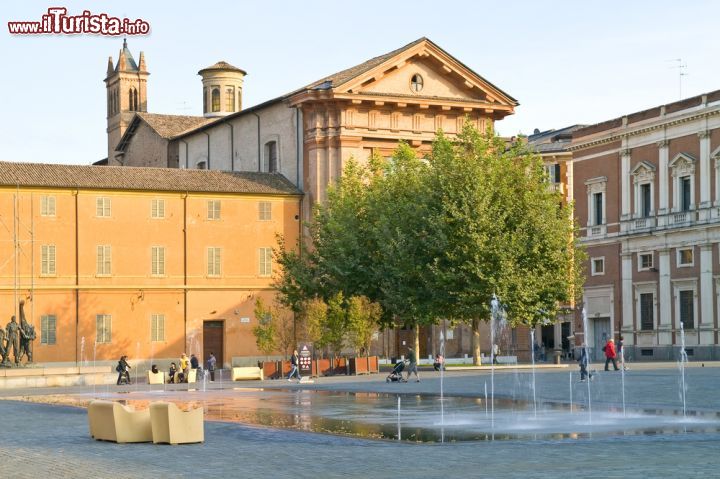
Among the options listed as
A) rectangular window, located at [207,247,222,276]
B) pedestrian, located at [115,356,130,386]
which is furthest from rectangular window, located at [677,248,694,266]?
pedestrian, located at [115,356,130,386]

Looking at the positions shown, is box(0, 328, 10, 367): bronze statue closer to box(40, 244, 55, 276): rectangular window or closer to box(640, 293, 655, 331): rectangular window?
box(40, 244, 55, 276): rectangular window

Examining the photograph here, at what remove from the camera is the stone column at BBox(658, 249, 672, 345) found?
63250mm

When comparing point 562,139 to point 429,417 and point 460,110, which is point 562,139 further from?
point 429,417

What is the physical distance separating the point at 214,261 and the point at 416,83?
14230mm

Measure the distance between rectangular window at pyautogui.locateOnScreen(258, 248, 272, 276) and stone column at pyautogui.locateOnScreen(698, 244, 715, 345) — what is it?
2153 cm

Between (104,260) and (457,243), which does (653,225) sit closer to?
(457,243)

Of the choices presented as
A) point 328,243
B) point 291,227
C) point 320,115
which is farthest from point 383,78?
point 328,243

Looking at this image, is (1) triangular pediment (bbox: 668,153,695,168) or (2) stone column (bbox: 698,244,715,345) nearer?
(2) stone column (bbox: 698,244,715,345)

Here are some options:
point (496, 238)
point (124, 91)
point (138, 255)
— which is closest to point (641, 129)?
point (496, 238)

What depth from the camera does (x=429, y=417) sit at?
997 inches

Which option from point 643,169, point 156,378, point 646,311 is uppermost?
point 643,169

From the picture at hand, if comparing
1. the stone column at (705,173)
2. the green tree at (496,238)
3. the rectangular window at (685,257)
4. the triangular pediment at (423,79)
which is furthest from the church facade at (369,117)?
the green tree at (496,238)

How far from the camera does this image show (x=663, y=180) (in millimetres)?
63656

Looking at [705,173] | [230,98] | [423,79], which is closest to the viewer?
[705,173]
